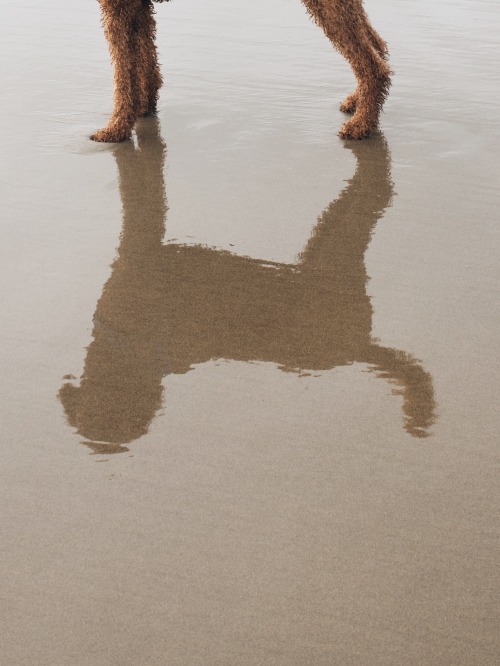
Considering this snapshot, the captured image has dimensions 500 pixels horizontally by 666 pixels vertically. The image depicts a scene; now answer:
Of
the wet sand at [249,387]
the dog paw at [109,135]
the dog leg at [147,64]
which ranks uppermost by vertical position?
the dog leg at [147,64]

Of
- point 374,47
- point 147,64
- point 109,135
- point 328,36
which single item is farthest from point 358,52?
point 109,135

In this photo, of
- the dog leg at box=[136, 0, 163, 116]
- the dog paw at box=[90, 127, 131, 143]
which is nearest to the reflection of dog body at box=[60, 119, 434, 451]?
the dog paw at box=[90, 127, 131, 143]

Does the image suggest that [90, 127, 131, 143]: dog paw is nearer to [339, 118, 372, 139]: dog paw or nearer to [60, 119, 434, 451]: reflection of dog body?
[60, 119, 434, 451]: reflection of dog body

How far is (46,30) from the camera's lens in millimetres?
5410

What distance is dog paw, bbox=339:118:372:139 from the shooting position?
3775mm

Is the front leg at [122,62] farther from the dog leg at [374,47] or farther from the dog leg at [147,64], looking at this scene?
the dog leg at [374,47]

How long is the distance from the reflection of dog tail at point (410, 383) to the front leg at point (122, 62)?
195 centimetres

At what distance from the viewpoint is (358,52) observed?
3.70 metres

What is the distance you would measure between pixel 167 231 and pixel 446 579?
174cm

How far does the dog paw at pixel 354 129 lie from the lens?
12.4 ft

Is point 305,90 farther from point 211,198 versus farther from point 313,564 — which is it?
point 313,564

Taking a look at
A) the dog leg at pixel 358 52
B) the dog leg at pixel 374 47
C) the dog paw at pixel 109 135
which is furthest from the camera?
the dog leg at pixel 374 47

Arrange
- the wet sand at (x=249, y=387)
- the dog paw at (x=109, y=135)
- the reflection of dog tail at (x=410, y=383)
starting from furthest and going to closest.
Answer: the dog paw at (x=109, y=135)
the reflection of dog tail at (x=410, y=383)
the wet sand at (x=249, y=387)

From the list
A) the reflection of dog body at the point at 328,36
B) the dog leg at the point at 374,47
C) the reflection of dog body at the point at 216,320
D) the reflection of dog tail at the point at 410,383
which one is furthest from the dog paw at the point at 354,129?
the reflection of dog tail at the point at 410,383
